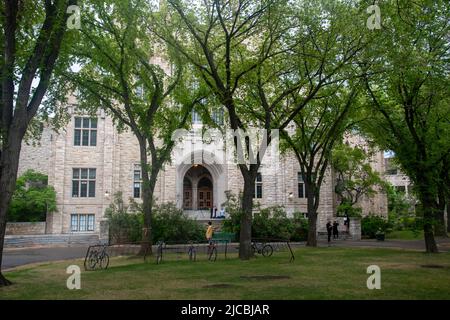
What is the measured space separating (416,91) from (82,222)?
26859 millimetres

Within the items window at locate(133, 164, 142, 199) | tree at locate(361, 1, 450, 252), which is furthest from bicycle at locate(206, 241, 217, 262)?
window at locate(133, 164, 142, 199)

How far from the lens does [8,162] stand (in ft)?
38.2

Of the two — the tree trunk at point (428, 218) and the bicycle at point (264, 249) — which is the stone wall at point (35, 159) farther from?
the tree trunk at point (428, 218)

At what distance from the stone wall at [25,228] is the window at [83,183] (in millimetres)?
3599

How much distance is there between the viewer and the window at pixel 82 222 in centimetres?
3509

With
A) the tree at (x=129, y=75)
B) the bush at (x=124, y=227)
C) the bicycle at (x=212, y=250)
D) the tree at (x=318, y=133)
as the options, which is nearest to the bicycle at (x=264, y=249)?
the bicycle at (x=212, y=250)

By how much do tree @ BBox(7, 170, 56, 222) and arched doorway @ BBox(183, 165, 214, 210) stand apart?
1206 centimetres

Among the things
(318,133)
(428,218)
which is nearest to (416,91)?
(428,218)

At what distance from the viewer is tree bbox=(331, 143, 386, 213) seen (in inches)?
1524

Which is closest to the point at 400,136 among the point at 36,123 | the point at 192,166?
the point at 36,123

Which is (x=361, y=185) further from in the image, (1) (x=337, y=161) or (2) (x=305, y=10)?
(2) (x=305, y=10)

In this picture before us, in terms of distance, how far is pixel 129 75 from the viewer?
2070 cm

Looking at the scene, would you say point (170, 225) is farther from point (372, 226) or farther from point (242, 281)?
point (372, 226)
